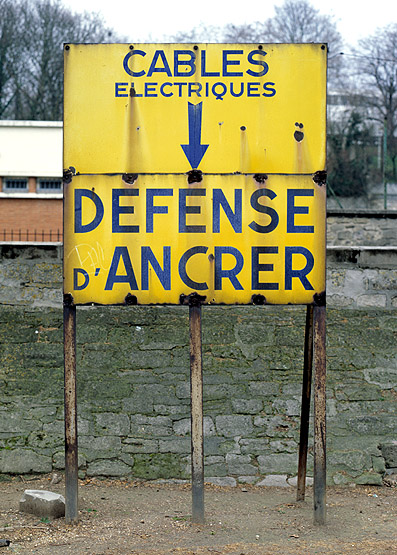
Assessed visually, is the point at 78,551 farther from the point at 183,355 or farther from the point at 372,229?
the point at 372,229

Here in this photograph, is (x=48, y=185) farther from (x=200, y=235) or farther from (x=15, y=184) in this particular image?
(x=200, y=235)

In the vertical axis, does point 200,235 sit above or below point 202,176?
below

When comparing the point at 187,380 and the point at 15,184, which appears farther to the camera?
the point at 15,184

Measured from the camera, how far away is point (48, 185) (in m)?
26.1

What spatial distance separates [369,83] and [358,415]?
30.9 metres

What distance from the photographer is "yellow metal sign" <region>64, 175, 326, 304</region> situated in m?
5.16

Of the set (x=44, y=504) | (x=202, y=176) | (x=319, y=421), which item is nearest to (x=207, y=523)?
(x=319, y=421)

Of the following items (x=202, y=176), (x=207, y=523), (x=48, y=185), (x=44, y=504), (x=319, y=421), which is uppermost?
(x=48, y=185)

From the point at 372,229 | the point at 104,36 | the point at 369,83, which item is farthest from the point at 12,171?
the point at 369,83

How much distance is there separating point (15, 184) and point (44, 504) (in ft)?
72.7

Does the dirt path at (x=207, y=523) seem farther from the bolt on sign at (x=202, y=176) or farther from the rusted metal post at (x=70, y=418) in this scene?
the bolt on sign at (x=202, y=176)

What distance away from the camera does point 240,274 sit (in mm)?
5168

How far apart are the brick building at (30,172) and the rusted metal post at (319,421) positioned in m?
21.2

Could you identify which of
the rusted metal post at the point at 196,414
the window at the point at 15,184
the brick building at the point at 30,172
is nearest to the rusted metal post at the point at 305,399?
the rusted metal post at the point at 196,414
